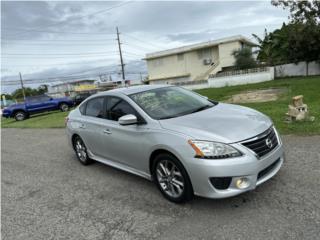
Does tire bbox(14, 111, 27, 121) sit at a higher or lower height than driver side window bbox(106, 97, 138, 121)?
lower

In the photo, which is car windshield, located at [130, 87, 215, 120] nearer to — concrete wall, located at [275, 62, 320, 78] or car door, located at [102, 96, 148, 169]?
car door, located at [102, 96, 148, 169]

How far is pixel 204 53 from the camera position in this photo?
33.6 m

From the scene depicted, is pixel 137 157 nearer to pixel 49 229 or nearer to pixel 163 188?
pixel 163 188

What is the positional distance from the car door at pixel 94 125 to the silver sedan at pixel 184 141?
21 mm

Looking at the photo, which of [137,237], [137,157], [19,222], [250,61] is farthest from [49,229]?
[250,61]

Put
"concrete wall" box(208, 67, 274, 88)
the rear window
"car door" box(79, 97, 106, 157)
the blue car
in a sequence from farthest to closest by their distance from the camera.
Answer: "concrete wall" box(208, 67, 274, 88) < the blue car < the rear window < "car door" box(79, 97, 106, 157)

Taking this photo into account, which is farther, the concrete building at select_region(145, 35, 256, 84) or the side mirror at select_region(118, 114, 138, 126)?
the concrete building at select_region(145, 35, 256, 84)

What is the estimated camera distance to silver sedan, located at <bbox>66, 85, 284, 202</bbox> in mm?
3200

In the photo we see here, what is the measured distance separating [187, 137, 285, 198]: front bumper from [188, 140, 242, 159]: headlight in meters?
0.05

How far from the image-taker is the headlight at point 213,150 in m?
3.18

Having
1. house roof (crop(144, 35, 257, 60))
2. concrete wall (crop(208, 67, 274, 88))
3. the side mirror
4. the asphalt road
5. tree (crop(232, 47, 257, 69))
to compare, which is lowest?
the asphalt road

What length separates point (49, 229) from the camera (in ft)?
11.6

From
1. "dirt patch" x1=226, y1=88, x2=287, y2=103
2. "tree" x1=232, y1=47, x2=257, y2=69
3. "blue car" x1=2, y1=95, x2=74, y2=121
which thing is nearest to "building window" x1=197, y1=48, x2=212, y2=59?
"tree" x1=232, y1=47, x2=257, y2=69

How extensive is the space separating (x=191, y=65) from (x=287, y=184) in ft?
104
